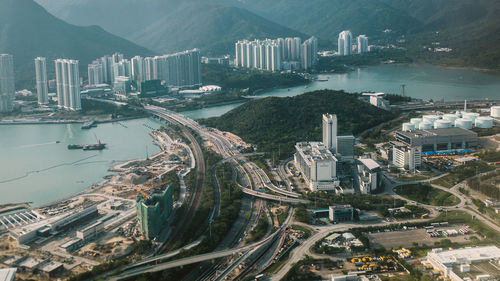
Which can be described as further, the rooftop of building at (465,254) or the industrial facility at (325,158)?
the industrial facility at (325,158)

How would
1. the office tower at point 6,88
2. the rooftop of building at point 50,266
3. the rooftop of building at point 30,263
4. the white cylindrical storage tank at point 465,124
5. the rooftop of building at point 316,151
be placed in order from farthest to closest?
1. the office tower at point 6,88
2. the white cylindrical storage tank at point 465,124
3. the rooftop of building at point 316,151
4. the rooftop of building at point 30,263
5. the rooftop of building at point 50,266

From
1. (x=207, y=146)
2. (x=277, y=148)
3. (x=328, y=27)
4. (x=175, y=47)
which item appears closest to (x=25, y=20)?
(x=175, y=47)

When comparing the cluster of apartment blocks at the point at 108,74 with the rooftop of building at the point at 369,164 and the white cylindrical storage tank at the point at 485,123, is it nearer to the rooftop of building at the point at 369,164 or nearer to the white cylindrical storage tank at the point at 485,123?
the rooftop of building at the point at 369,164

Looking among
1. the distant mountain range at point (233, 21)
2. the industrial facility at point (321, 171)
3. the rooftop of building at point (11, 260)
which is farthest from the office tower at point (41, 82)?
the distant mountain range at point (233, 21)

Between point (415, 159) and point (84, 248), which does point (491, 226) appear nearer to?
A: point (415, 159)

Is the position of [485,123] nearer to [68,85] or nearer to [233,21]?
[68,85]

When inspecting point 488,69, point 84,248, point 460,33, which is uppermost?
point 460,33
